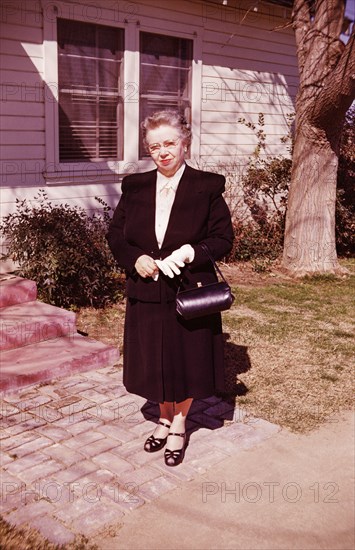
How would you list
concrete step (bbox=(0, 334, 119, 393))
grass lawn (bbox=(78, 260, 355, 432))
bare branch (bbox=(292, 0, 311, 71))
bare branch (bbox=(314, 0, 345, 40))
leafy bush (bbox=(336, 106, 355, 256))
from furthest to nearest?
leafy bush (bbox=(336, 106, 355, 256)) → bare branch (bbox=(292, 0, 311, 71)) → bare branch (bbox=(314, 0, 345, 40)) → concrete step (bbox=(0, 334, 119, 393)) → grass lawn (bbox=(78, 260, 355, 432))

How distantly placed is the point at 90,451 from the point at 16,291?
2.88m

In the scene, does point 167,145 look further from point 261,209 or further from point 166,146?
point 261,209

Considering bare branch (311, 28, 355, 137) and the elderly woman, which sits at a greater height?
bare branch (311, 28, 355, 137)

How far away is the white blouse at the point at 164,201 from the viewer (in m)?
3.47

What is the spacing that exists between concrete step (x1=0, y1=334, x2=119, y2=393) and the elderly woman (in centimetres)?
152

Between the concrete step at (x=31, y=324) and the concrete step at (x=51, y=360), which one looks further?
the concrete step at (x=31, y=324)

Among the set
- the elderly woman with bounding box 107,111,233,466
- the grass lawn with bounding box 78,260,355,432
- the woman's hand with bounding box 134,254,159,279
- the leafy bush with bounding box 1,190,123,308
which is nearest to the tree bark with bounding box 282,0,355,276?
the grass lawn with bounding box 78,260,355,432

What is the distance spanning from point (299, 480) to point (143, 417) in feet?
4.16

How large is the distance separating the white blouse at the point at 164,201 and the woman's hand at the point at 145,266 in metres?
0.18

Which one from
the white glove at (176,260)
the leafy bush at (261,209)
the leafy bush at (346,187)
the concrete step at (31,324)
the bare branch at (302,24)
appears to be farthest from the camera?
the leafy bush at (346,187)

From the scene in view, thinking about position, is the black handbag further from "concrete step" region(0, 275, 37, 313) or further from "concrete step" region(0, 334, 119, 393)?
"concrete step" region(0, 275, 37, 313)

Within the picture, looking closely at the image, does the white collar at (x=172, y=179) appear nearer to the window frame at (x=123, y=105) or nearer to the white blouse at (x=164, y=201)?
the white blouse at (x=164, y=201)

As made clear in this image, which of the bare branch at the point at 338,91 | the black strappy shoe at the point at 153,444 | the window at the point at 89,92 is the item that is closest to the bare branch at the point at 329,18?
the bare branch at the point at 338,91

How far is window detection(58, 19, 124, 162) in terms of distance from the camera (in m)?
7.95
